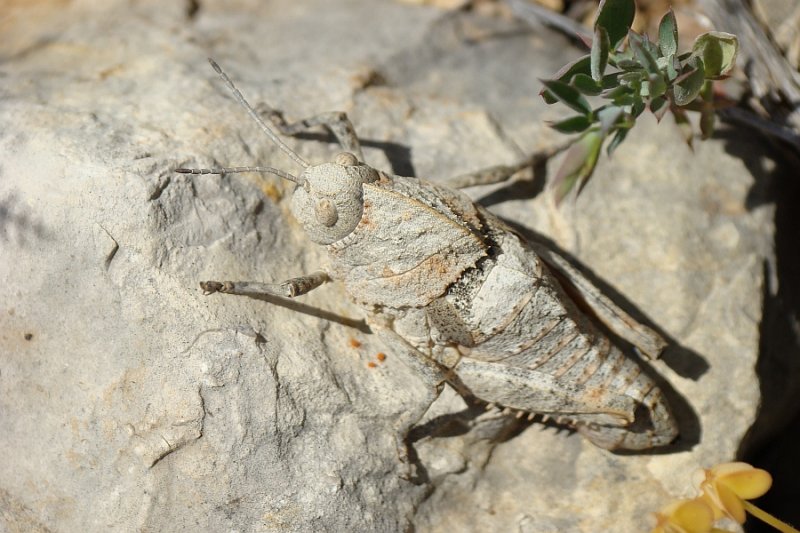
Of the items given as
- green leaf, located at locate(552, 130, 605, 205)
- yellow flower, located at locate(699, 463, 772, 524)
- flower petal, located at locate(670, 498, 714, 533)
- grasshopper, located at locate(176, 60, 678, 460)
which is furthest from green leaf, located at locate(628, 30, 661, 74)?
flower petal, located at locate(670, 498, 714, 533)

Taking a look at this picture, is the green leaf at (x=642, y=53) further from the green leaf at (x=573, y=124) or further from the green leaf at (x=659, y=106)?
the green leaf at (x=573, y=124)

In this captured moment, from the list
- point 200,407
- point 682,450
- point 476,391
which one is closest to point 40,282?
point 200,407

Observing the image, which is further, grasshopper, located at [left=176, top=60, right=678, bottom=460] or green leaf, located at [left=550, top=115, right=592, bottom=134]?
green leaf, located at [left=550, top=115, right=592, bottom=134]

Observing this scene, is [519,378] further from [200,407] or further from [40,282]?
[40,282]

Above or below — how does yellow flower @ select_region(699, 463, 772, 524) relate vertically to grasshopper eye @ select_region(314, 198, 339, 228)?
above

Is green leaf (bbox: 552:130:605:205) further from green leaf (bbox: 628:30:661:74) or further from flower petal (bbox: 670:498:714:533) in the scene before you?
flower petal (bbox: 670:498:714:533)

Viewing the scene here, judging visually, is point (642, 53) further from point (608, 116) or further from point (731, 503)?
point (731, 503)
